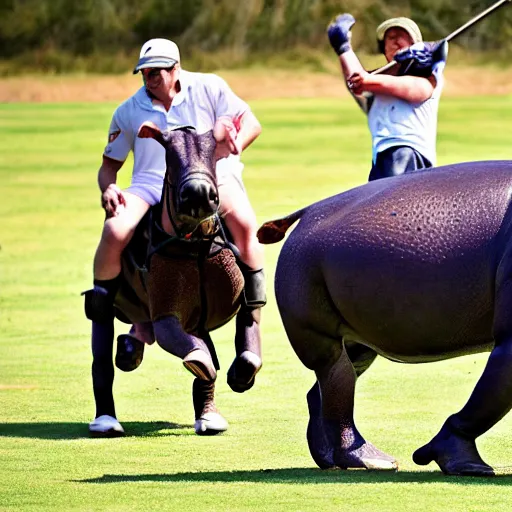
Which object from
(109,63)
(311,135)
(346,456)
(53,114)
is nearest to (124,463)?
(346,456)

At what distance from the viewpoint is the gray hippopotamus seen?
665 cm

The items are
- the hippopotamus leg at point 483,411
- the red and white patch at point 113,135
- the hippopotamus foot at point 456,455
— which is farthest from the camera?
Result: the red and white patch at point 113,135

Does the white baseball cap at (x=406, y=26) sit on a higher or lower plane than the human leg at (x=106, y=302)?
higher

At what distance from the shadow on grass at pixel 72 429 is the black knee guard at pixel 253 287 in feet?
2.41

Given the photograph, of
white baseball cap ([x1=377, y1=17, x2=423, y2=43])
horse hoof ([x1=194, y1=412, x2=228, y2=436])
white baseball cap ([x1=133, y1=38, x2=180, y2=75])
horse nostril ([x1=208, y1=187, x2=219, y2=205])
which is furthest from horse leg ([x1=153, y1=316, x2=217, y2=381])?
white baseball cap ([x1=377, y1=17, x2=423, y2=43])

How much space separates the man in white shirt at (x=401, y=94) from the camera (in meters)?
9.37

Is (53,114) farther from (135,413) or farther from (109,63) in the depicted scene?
(135,413)

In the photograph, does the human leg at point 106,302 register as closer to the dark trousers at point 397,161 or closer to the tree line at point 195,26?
the dark trousers at point 397,161

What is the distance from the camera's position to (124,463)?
7461 mm

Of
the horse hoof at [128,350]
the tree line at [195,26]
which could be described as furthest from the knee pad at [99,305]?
the tree line at [195,26]

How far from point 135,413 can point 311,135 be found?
1943 cm

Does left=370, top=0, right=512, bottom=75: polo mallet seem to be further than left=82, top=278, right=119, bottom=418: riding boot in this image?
A: Yes

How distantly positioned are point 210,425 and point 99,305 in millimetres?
956

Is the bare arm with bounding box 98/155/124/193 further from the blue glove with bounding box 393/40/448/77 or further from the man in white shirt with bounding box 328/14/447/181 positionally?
the blue glove with bounding box 393/40/448/77
